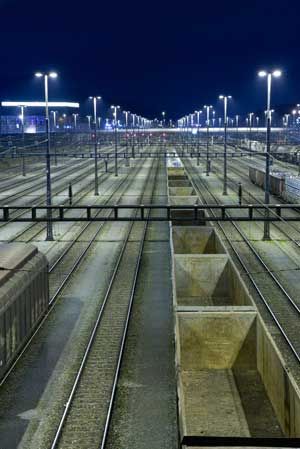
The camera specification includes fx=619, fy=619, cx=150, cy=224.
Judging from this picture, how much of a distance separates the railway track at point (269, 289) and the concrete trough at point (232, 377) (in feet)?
6.66

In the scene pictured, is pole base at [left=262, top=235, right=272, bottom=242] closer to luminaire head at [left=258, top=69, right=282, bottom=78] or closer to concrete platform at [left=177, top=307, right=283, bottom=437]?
luminaire head at [left=258, top=69, right=282, bottom=78]

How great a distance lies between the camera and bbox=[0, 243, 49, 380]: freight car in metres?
16.5

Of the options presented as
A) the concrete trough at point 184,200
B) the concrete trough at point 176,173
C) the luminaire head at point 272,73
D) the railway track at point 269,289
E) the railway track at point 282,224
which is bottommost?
the railway track at point 282,224

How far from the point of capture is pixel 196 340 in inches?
712

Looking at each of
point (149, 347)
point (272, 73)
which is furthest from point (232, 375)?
point (272, 73)

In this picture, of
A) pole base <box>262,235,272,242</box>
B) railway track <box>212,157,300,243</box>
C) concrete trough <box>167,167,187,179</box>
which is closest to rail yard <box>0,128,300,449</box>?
pole base <box>262,235,272,242</box>

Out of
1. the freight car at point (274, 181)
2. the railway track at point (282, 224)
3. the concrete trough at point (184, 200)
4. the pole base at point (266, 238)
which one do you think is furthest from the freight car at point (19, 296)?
the freight car at point (274, 181)

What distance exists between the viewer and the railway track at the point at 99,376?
14.0m

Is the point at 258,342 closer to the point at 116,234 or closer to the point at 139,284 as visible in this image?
the point at 139,284

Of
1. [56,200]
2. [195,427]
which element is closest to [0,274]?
[195,427]

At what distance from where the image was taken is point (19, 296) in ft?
59.2

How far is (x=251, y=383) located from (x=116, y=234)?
988 inches

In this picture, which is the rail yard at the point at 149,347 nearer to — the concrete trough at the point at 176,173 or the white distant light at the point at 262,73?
the white distant light at the point at 262,73

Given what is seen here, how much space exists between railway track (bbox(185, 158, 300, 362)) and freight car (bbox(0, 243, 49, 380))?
827 cm
